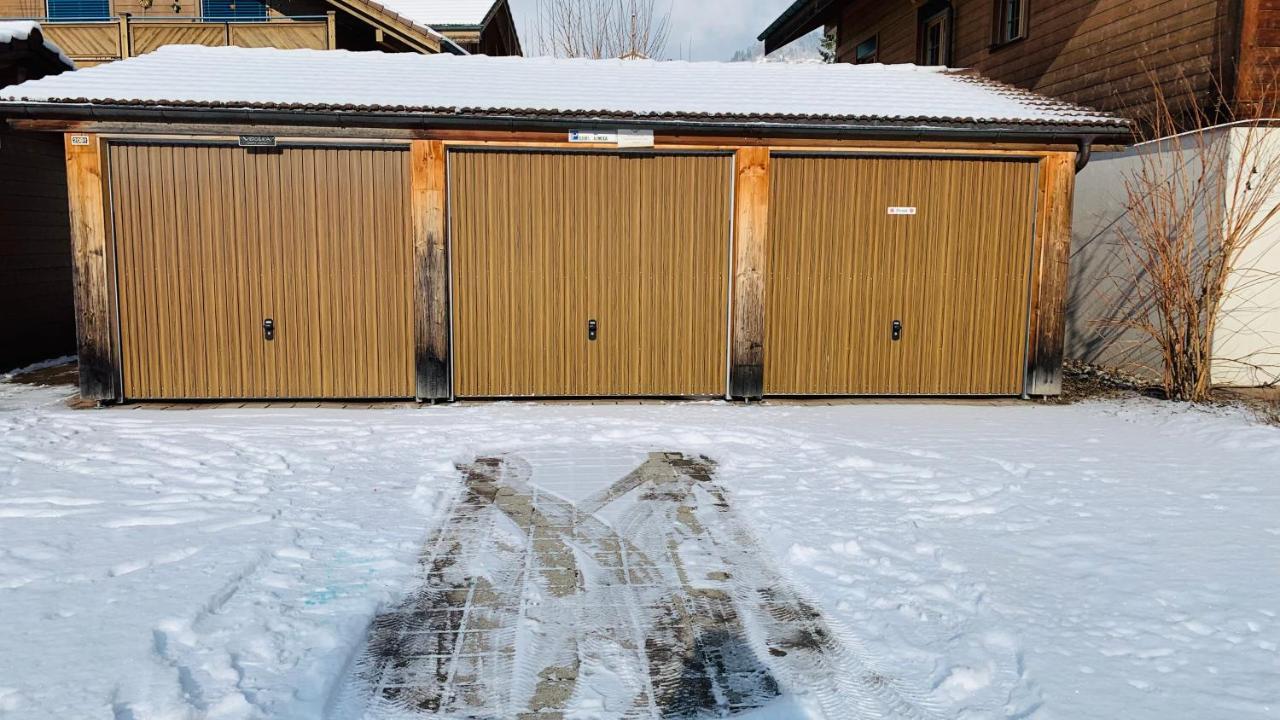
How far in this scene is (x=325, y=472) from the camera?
6.40 metres

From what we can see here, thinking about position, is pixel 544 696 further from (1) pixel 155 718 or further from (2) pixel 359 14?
(2) pixel 359 14

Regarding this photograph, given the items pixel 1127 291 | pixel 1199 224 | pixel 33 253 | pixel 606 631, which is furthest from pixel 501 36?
pixel 606 631

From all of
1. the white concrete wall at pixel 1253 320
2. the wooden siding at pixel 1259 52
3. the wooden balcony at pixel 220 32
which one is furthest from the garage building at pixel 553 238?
the wooden balcony at pixel 220 32

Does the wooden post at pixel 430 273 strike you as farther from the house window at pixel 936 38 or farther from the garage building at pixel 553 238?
the house window at pixel 936 38

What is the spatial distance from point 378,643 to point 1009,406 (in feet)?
23.4

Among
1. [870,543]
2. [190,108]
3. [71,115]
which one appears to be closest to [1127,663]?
[870,543]

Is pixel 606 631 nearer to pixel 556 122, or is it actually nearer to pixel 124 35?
pixel 556 122

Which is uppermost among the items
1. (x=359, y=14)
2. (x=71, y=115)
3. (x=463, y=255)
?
(x=359, y=14)

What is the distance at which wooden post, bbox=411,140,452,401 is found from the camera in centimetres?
873

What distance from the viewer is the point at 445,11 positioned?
56.2ft

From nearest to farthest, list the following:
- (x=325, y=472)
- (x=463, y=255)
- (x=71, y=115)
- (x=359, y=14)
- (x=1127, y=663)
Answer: (x=1127, y=663) < (x=325, y=472) < (x=71, y=115) < (x=463, y=255) < (x=359, y=14)

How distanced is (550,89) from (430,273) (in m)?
2.33

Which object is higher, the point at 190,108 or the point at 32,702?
the point at 190,108

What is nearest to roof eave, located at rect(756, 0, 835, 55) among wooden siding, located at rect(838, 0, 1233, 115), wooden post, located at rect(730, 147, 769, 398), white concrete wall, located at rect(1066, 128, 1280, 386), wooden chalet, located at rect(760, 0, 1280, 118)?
wooden chalet, located at rect(760, 0, 1280, 118)
